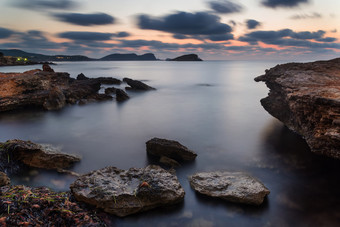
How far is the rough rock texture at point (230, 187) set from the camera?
18.7 feet

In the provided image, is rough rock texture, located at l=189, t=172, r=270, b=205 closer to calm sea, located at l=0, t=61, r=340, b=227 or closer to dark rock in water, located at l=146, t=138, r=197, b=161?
calm sea, located at l=0, t=61, r=340, b=227

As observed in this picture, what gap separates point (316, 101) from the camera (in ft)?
23.2

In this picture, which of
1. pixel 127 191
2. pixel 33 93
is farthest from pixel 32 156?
pixel 33 93

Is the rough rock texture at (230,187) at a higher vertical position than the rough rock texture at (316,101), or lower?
lower

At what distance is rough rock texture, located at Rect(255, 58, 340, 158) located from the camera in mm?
6691

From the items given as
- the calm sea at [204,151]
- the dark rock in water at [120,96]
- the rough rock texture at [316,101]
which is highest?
the rough rock texture at [316,101]

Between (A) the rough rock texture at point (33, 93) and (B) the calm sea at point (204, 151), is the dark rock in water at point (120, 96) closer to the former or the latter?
(B) the calm sea at point (204, 151)

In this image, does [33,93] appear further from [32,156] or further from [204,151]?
[204,151]

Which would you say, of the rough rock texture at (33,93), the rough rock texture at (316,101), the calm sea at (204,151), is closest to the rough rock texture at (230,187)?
the calm sea at (204,151)

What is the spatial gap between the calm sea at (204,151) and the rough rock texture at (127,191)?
9.1 inches

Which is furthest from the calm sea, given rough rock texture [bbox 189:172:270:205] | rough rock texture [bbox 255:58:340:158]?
rough rock texture [bbox 255:58:340:158]

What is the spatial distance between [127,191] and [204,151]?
4.51 meters

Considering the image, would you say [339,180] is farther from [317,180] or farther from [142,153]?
[142,153]

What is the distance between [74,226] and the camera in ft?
14.5
